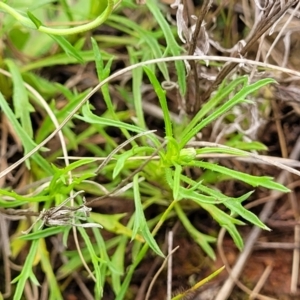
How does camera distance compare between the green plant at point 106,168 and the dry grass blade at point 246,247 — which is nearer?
the green plant at point 106,168

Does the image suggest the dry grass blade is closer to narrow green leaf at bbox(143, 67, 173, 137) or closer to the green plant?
the green plant

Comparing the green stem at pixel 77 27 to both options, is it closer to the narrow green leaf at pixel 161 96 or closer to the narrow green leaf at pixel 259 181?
the narrow green leaf at pixel 161 96

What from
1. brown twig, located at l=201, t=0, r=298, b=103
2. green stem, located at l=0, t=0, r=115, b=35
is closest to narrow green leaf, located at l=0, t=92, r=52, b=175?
green stem, located at l=0, t=0, r=115, b=35

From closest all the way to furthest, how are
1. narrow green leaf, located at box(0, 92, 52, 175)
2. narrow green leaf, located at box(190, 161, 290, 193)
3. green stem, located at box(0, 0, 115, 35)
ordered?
green stem, located at box(0, 0, 115, 35), narrow green leaf, located at box(190, 161, 290, 193), narrow green leaf, located at box(0, 92, 52, 175)

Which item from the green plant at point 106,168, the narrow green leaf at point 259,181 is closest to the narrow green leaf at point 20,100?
the green plant at point 106,168

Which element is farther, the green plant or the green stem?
the green plant

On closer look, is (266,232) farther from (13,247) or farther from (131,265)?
(13,247)

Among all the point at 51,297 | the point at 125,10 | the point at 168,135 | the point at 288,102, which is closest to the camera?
the point at 168,135

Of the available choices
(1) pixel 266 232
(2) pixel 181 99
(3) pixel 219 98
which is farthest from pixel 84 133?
(1) pixel 266 232

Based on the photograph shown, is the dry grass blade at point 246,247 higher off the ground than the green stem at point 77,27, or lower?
lower

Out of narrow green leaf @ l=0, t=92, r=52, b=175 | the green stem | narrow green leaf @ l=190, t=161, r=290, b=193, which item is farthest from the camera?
narrow green leaf @ l=0, t=92, r=52, b=175

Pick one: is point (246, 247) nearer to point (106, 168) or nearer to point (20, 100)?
point (106, 168)
